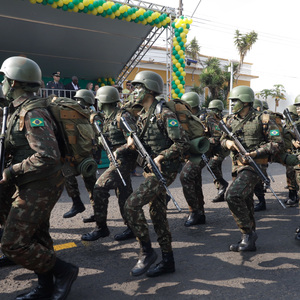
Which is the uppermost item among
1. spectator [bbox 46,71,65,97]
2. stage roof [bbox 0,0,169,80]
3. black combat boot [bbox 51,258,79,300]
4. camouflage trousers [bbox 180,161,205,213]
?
stage roof [bbox 0,0,169,80]

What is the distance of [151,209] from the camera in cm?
338

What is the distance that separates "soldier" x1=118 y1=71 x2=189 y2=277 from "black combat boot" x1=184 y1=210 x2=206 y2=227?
5.27 ft

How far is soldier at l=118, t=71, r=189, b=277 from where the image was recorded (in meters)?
3.23

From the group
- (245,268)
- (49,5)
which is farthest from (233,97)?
(49,5)

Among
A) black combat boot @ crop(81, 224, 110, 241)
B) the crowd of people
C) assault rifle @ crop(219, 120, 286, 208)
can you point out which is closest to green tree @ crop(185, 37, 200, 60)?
the crowd of people

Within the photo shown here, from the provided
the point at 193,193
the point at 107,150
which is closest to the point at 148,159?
the point at 107,150

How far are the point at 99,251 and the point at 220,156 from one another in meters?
3.57

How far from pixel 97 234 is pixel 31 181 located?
1.90 meters

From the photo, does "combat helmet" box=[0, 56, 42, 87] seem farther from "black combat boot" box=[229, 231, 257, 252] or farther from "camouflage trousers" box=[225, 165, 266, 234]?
"black combat boot" box=[229, 231, 257, 252]

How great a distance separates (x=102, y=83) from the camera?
49.2 feet

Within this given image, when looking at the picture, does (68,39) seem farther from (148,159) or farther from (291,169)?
(148,159)

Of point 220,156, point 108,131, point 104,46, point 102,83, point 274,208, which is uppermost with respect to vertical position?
point 104,46

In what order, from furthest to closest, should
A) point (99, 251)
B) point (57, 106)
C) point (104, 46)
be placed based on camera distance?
point (104, 46)
point (99, 251)
point (57, 106)

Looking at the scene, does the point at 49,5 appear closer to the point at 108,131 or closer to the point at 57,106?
the point at 108,131
